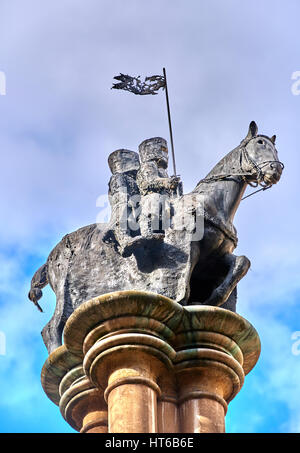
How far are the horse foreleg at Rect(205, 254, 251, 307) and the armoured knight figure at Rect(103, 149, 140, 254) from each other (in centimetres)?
121

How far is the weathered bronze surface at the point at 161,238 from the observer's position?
12.5 metres

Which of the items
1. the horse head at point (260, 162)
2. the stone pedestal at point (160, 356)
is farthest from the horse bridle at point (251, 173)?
the stone pedestal at point (160, 356)

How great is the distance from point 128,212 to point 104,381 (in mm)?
2334

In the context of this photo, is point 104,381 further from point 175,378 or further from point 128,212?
point 128,212

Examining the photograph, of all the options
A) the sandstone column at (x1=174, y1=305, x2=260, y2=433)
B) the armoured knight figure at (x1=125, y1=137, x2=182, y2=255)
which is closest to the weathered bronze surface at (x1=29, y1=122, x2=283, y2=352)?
the armoured knight figure at (x1=125, y1=137, x2=182, y2=255)

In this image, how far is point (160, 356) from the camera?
11406 millimetres

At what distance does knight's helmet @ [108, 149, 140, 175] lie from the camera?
13734 mm

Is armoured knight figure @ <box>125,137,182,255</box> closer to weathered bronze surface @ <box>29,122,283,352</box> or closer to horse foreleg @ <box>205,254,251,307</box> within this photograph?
weathered bronze surface @ <box>29,122,283,352</box>

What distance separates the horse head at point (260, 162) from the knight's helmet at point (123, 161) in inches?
56.2

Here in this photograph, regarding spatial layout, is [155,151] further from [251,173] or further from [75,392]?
[75,392]

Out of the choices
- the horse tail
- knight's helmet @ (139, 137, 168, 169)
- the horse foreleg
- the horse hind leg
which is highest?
knight's helmet @ (139, 137, 168, 169)

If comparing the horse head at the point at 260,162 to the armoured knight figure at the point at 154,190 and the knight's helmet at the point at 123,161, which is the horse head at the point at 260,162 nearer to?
the armoured knight figure at the point at 154,190
